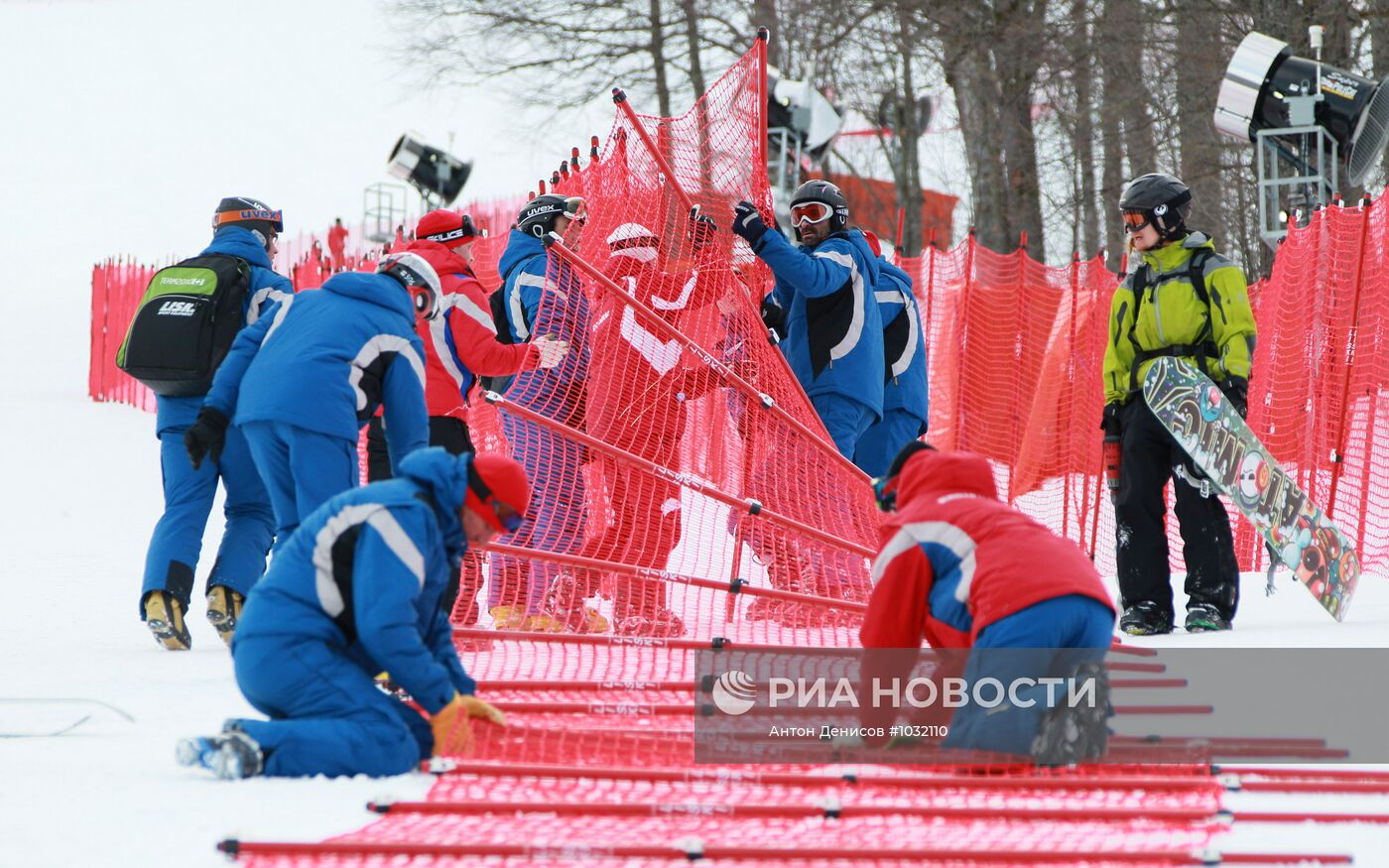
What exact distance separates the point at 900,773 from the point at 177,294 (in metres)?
3.98

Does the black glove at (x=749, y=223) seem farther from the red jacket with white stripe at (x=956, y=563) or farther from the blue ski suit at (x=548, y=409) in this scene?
the red jacket with white stripe at (x=956, y=563)

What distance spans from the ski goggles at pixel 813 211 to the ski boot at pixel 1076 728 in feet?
11.8

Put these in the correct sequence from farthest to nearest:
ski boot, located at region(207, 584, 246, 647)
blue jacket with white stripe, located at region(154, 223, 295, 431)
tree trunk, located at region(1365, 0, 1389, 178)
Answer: tree trunk, located at region(1365, 0, 1389, 178) < blue jacket with white stripe, located at region(154, 223, 295, 431) < ski boot, located at region(207, 584, 246, 647)

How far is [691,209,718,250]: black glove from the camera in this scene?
739cm

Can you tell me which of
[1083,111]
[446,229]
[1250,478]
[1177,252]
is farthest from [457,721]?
[1083,111]

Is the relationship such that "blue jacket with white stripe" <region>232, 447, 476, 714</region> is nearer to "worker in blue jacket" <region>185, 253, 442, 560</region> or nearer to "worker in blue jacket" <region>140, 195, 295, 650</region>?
"worker in blue jacket" <region>185, 253, 442, 560</region>

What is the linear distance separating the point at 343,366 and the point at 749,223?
2.11 meters

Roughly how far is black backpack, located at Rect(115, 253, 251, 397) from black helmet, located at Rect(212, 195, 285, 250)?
0.23 meters

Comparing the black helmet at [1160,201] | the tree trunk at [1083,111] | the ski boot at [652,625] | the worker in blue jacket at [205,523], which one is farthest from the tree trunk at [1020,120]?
the worker in blue jacket at [205,523]

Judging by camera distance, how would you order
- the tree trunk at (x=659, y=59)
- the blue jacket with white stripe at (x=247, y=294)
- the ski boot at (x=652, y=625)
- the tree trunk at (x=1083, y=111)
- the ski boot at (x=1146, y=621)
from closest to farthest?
the ski boot at (x=652, y=625) → the blue jacket with white stripe at (x=247, y=294) → the ski boot at (x=1146, y=621) → the tree trunk at (x=1083, y=111) → the tree trunk at (x=659, y=59)

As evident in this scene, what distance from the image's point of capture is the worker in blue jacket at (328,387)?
5.37 meters

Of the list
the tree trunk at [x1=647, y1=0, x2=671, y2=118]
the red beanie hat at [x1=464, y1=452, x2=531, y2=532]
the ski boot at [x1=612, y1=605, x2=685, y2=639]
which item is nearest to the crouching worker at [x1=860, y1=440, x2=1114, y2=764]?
the red beanie hat at [x1=464, y1=452, x2=531, y2=532]

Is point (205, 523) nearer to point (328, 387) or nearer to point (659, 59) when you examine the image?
point (328, 387)

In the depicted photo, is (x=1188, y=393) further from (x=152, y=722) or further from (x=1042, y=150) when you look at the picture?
(x=1042, y=150)
